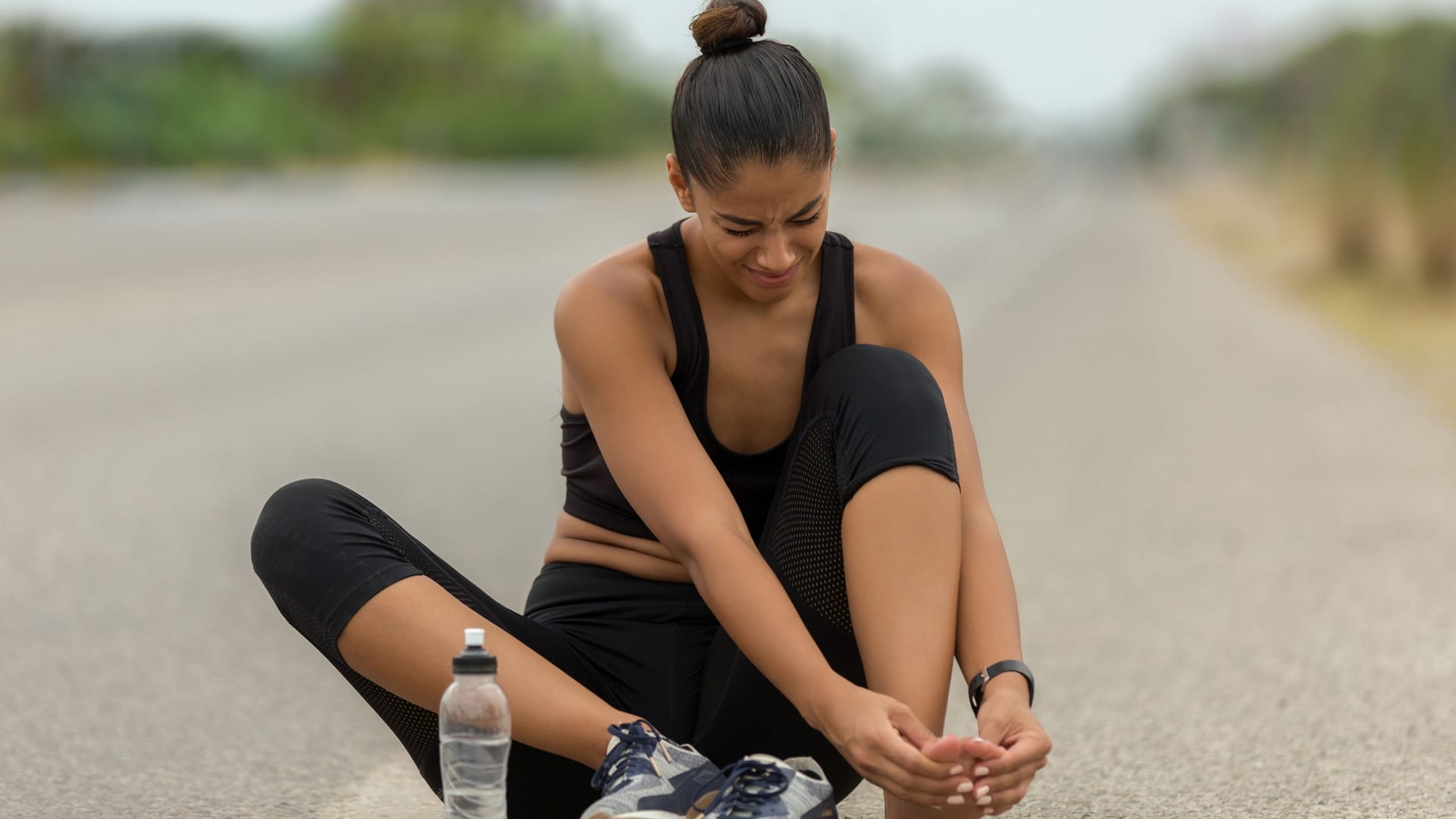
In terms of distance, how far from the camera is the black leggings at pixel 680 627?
8.55 ft

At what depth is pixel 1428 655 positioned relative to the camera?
426 centimetres

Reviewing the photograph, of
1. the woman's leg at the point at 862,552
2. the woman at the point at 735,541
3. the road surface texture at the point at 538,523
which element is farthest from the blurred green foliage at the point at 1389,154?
the woman's leg at the point at 862,552

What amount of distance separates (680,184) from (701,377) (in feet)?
1.08

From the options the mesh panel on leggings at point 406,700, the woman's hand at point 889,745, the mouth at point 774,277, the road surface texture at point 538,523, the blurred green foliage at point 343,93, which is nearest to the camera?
the woman's hand at point 889,745

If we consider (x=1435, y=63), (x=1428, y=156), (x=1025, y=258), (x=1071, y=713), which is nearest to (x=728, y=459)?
(x=1071, y=713)

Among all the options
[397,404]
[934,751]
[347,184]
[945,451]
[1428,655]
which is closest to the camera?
[934,751]

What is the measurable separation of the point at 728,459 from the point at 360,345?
9.00 m

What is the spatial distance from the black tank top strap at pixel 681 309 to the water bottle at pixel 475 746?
60 centimetres

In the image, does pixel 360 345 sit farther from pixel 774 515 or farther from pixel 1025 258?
pixel 1025 258

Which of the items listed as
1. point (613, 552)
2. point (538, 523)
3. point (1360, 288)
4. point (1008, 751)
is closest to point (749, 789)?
point (1008, 751)

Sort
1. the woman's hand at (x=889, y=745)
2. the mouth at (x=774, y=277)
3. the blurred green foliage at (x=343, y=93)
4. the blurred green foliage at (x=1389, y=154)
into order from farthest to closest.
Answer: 1. the blurred green foliage at (x=343, y=93)
2. the blurred green foliage at (x=1389, y=154)
3. the mouth at (x=774, y=277)
4. the woman's hand at (x=889, y=745)

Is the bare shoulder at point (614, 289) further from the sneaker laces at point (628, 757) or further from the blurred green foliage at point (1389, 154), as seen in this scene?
the blurred green foliage at point (1389, 154)

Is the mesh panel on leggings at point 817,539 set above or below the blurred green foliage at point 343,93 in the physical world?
below

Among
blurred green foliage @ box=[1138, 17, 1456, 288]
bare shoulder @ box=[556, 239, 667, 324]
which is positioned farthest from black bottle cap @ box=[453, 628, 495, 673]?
blurred green foliage @ box=[1138, 17, 1456, 288]
